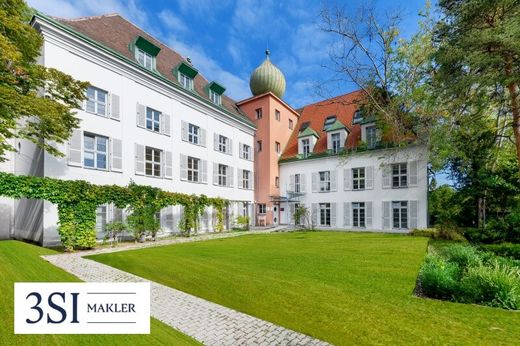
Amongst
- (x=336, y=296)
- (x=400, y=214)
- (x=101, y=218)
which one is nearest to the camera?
(x=336, y=296)

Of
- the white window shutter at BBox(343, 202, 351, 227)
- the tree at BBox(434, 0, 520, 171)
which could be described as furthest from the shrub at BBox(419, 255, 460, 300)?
the white window shutter at BBox(343, 202, 351, 227)

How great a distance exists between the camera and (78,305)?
13.5ft

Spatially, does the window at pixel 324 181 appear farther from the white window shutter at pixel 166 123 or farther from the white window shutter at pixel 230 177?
the white window shutter at pixel 166 123

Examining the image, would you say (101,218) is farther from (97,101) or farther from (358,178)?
(358,178)

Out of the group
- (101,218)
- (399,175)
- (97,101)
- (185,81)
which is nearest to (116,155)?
(97,101)

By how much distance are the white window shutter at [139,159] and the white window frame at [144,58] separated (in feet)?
19.0

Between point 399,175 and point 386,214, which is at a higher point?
point 399,175

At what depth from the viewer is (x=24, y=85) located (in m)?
10.5

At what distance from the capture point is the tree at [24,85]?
28.2 feet

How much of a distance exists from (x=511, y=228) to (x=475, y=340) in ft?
44.8

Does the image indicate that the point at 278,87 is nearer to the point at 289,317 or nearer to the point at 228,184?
the point at 228,184

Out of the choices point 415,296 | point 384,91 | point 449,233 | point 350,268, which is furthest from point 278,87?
point 415,296

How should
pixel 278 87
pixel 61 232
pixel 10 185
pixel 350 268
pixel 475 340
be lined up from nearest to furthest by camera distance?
pixel 475 340
pixel 350 268
pixel 10 185
pixel 61 232
pixel 278 87

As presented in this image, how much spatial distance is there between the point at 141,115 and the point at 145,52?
490 cm
